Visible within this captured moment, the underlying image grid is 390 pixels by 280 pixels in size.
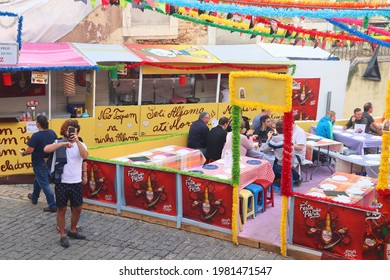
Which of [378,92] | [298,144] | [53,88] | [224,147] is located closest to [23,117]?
[53,88]

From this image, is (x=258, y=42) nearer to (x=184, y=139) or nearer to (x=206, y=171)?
(x=184, y=139)

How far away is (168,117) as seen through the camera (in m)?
14.6

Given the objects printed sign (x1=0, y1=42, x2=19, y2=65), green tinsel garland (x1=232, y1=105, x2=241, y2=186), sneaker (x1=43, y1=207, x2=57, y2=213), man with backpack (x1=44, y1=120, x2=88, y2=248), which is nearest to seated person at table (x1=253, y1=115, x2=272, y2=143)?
green tinsel garland (x1=232, y1=105, x2=241, y2=186)

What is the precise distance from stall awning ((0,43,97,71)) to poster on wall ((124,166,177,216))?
144 inches

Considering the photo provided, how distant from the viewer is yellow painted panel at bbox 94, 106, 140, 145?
44.4ft

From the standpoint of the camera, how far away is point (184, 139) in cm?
1284

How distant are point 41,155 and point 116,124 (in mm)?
4310

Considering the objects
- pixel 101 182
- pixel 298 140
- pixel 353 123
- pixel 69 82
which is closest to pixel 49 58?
pixel 69 82

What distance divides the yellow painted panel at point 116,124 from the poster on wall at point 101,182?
346 centimetres

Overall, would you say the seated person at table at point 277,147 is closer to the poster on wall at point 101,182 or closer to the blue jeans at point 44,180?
the poster on wall at point 101,182

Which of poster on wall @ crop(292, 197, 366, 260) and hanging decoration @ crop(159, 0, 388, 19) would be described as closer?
poster on wall @ crop(292, 197, 366, 260)

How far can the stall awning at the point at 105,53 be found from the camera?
13144 millimetres

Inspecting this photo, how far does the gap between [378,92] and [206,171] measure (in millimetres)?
13931

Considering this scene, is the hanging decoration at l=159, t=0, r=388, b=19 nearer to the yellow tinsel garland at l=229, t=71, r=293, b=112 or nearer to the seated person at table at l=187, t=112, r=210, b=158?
the yellow tinsel garland at l=229, t=71, r=293, b=112
